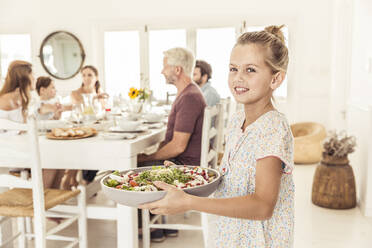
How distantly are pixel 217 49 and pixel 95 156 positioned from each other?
14.2 ft

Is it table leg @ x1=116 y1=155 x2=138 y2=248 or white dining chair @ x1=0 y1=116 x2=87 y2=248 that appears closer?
white dining chair @ x1=0 y1=116 x2=87 y2=248

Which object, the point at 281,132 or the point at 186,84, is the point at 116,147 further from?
the point at 281,132

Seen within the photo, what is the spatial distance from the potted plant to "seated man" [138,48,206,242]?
1.38 m

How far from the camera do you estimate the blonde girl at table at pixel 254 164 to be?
0.99 m

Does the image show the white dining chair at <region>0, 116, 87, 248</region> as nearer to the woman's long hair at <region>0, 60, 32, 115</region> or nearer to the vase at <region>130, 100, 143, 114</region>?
the woman's long hair at <region>0, 60, 32, 115</region>

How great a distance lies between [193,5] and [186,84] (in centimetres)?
367

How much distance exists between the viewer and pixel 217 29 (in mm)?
6047

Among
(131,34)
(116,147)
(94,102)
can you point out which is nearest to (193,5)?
(131,34)

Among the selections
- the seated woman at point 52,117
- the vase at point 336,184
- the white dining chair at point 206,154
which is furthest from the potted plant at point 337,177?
the seated woman at point 52,117

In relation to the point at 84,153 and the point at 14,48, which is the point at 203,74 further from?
the point at 14,48

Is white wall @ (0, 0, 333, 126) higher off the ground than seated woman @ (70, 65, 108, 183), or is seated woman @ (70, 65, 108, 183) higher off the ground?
white wall @ (0, 0, 333, 126)

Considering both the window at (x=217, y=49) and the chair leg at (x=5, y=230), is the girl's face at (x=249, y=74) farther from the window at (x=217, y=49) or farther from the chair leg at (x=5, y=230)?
the window at (x=217, y=49)

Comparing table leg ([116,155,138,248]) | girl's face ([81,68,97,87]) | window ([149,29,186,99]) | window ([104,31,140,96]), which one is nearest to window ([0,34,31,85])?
window ([104,31,140,96])

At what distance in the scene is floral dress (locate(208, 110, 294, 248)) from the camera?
107 cm
